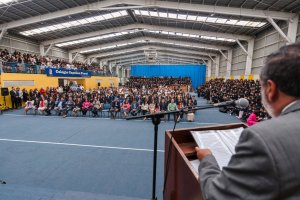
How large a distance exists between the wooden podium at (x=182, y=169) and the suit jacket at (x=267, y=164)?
292 mm

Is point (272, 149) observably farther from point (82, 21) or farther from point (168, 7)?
point (82, 21)

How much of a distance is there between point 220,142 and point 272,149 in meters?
0.66

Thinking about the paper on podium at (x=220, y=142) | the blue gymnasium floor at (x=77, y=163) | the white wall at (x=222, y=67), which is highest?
the white wall at (x=222, y=67)

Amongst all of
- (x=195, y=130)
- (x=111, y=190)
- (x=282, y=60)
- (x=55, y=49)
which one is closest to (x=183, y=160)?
(x=195, y=130)

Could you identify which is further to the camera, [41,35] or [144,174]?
[41,35]

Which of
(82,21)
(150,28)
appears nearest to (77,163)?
(82,21)

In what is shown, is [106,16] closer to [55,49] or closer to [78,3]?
[78,3]

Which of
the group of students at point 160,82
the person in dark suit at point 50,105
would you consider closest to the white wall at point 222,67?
the group of students at point 160,82

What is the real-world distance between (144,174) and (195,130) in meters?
2.91

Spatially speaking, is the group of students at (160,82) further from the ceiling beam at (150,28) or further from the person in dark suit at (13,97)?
the person in dark suit at (13,97)

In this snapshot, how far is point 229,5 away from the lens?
36.9 feet

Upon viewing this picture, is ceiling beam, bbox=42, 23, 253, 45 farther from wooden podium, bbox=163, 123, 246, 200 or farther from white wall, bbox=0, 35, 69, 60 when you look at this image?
wooden podium, bbox=163, 123, 246, 200

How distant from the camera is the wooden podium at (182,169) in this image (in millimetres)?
935

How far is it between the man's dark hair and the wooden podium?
52 cm
